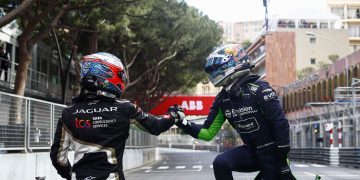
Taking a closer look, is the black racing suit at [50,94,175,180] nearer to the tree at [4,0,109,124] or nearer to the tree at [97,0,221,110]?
the tree at [4,0,109,124]

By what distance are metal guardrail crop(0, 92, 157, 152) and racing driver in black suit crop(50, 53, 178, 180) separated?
8.29 m

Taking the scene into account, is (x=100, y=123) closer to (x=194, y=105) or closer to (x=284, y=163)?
(x=284, y=163)

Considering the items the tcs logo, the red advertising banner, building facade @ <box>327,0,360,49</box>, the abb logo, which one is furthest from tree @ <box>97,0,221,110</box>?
building facade @ <box>327,0,360,49</box>

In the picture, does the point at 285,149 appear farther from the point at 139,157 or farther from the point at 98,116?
the point at 139,157

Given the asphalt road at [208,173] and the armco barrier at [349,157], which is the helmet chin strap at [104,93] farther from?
the armco barrier at [349,157]

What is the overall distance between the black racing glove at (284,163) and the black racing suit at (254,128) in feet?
0.09

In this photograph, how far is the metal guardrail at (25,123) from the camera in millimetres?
12875

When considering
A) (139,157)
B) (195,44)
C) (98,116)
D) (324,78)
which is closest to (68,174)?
(98,116)

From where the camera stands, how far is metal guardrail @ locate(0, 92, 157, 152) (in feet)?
42.2

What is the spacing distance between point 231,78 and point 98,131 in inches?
55.3

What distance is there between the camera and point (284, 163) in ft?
17.0

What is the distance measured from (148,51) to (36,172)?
962 inches

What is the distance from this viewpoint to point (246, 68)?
5496 millimetres

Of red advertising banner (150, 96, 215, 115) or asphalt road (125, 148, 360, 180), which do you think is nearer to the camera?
asphalt road (125, 148, 360, 180)
